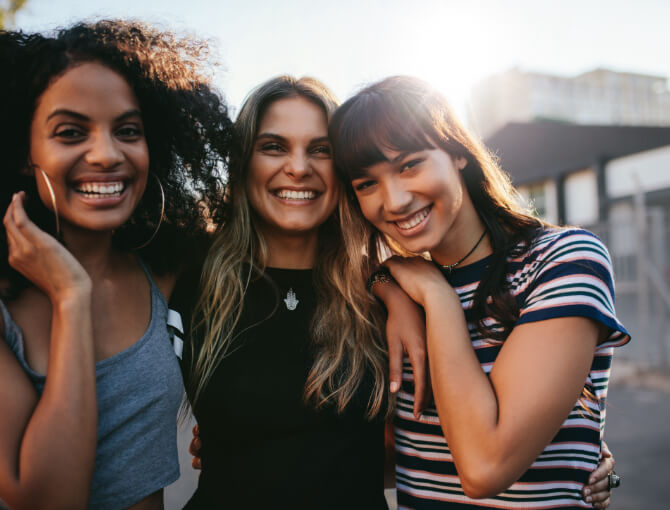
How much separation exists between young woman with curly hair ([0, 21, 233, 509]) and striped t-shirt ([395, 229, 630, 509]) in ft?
3.12

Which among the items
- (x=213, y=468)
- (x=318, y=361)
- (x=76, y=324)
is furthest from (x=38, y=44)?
(x=213, y=468)

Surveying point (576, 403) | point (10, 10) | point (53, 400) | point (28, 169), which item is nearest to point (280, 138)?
point (28, 169)

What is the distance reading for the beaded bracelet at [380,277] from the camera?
2215 mm

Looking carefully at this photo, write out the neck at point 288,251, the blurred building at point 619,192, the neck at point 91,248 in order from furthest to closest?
the blurred building at point 619,192 < the neck at point 288,251 < the neck at point 91,248

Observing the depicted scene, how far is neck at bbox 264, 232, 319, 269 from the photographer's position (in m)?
2.45

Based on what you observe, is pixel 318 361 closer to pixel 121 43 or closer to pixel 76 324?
pixel 76 324

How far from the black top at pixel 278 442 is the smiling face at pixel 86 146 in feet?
2.60

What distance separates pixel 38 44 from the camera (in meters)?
1.68

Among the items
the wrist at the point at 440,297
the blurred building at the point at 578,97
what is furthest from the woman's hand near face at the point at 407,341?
the blurred building at the point at 578,97

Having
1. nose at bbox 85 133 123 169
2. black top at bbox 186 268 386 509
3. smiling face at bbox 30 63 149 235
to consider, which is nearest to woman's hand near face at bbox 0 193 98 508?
smiling face at bbox 30 63 149 235

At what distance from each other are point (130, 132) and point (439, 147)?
1165 millimetres

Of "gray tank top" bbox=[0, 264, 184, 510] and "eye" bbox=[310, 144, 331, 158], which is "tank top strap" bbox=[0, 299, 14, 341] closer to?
"gray tank top" bbox=[0, 264, 184, 510]

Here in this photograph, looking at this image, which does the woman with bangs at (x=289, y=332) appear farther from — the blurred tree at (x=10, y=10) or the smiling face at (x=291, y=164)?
the blurred tree at (x=10, y=10)

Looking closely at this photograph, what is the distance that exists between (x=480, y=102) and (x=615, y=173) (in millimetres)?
22026
